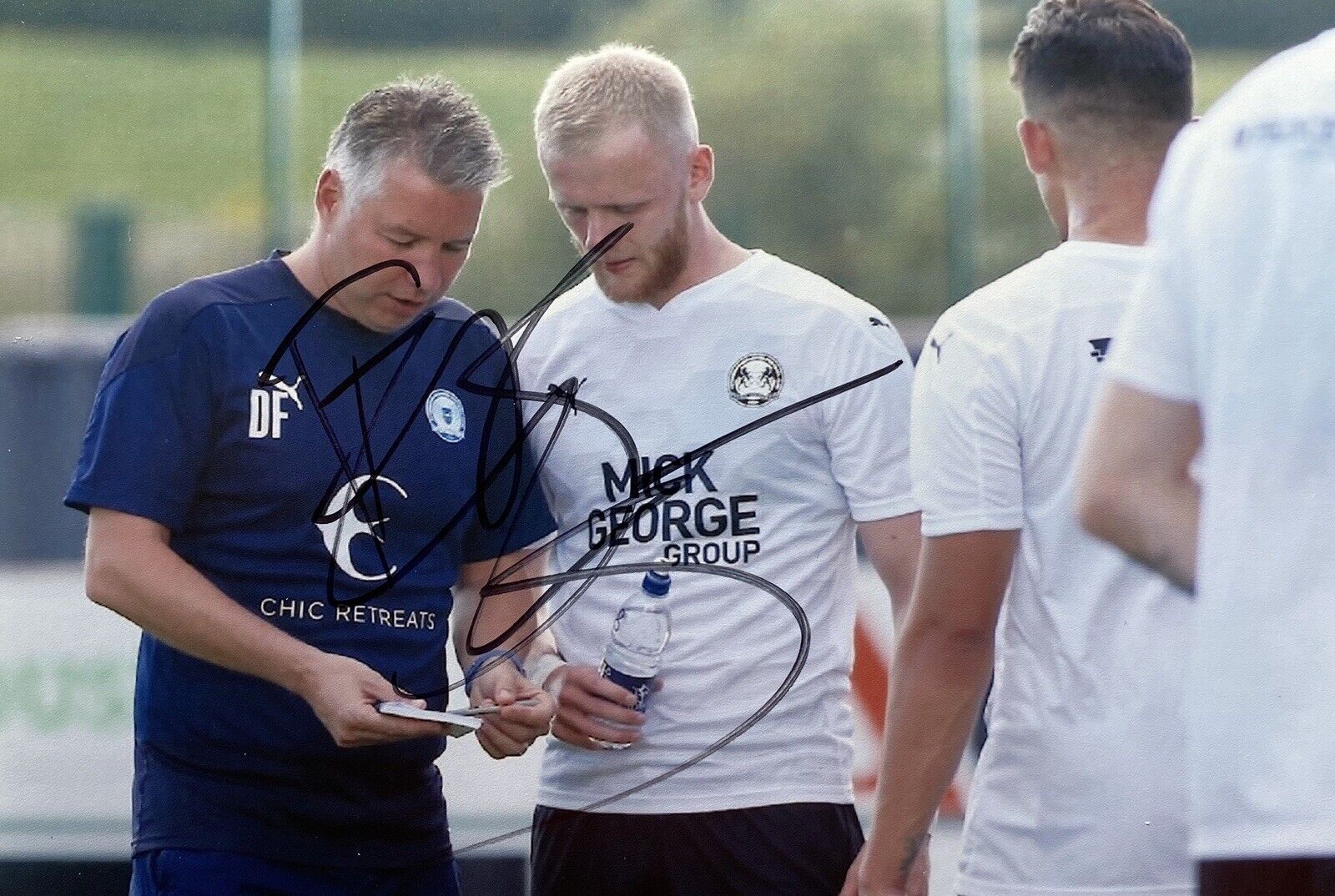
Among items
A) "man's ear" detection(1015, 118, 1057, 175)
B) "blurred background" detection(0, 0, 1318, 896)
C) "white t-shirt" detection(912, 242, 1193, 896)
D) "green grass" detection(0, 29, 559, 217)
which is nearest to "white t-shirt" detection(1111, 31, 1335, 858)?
"white t-shirt" detection(912, 242, 1193, 896)

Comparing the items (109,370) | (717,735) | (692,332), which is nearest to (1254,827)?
(717,735)

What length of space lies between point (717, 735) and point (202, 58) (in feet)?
8.08

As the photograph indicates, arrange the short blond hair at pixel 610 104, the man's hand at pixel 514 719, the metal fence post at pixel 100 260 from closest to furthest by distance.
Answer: the man's hand at pixel 514 719, the short blond hair at pixel 610 104, the metal fence post at pixel 100 260

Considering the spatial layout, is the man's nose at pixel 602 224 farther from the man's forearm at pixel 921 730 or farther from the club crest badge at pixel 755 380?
the man's forearm at pixel 921 730

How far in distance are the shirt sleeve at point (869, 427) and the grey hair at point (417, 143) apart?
53cm

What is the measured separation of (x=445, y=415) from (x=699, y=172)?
49cm

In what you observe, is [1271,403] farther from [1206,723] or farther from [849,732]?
[849,732]

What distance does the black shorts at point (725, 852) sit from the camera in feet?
7.77

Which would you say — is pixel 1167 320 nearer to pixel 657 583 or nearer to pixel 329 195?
pixel 657 583

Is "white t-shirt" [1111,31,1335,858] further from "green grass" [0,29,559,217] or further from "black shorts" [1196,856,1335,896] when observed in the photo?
"green grass" [0,29,559,217]

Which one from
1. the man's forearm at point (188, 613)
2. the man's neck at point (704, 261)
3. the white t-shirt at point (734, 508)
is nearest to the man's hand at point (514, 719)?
the white t-shirt at point (734, 508)

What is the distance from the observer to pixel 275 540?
2.26 m

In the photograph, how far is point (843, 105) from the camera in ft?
15.3

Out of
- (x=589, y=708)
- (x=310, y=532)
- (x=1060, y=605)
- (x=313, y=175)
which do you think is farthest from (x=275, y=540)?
(x=313, y=175)
